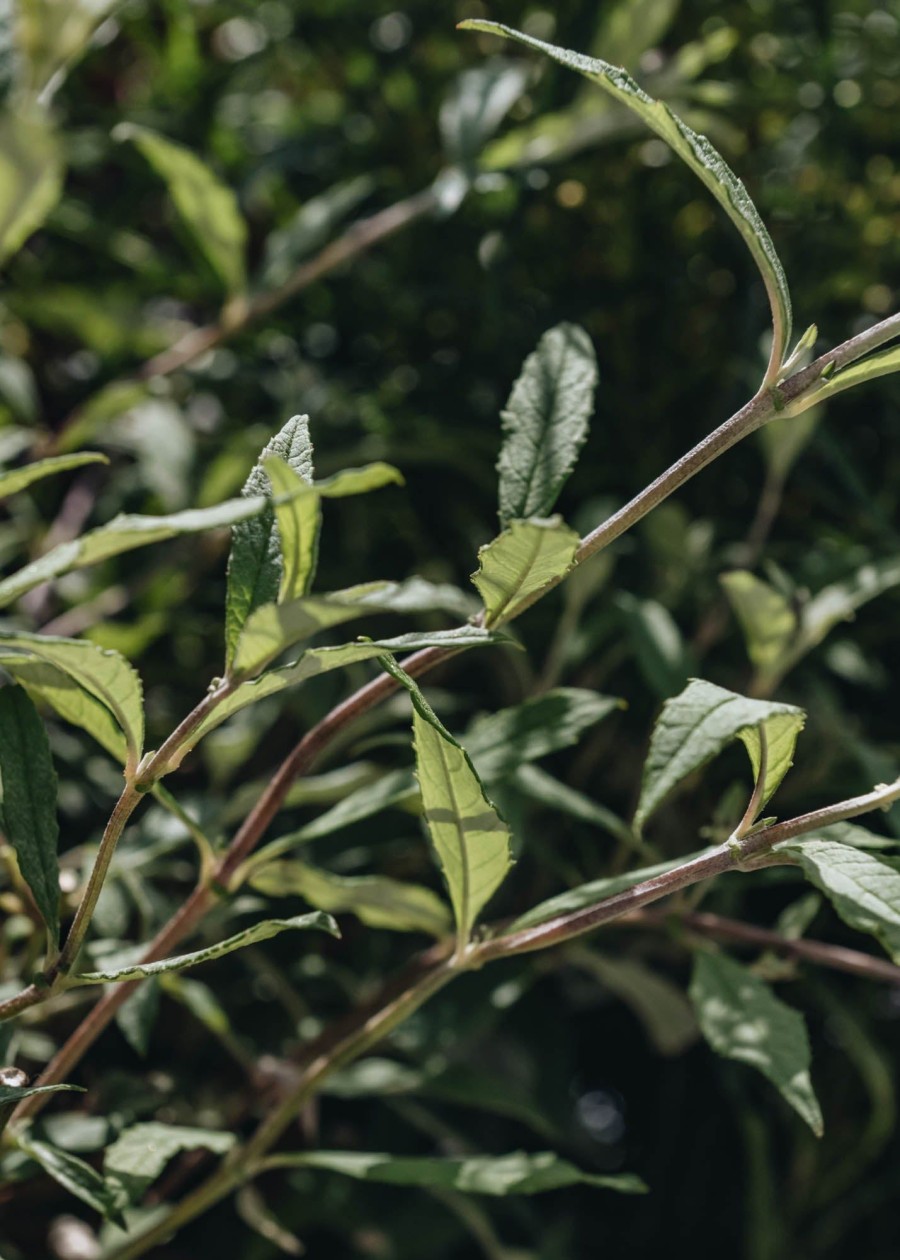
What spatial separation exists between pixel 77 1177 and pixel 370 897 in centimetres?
17

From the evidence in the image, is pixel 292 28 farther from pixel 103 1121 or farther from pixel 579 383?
pixel 103 1121

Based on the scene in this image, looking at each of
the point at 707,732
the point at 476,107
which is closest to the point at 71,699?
the point at 707,732

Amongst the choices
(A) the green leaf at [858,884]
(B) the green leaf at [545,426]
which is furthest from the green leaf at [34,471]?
(A) the green leaf at [858,884]

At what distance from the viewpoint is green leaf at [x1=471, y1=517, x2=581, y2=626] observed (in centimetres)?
39

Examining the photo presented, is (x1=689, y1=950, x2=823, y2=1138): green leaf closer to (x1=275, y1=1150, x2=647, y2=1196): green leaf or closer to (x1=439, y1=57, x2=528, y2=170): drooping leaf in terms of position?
(x1=275, y1=1150, x2=647, y2=1196): green leaf

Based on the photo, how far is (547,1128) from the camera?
2.24ft

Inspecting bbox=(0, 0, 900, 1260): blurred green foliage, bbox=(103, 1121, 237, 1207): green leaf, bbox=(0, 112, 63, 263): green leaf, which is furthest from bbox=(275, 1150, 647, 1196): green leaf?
bbox=(0, 112, 63, 263): green leaf

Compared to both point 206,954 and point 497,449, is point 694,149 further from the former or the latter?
point 497,449

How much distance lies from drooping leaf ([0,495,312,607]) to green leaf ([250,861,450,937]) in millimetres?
229

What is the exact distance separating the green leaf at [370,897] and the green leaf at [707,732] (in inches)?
6.9

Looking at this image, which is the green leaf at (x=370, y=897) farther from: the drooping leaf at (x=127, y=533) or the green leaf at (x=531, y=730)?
the drooping leaf at (x=127, y=533)

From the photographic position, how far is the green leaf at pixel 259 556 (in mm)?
437

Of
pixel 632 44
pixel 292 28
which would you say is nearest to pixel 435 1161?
pixel 632 44

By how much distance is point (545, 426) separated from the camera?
51 centimetres
